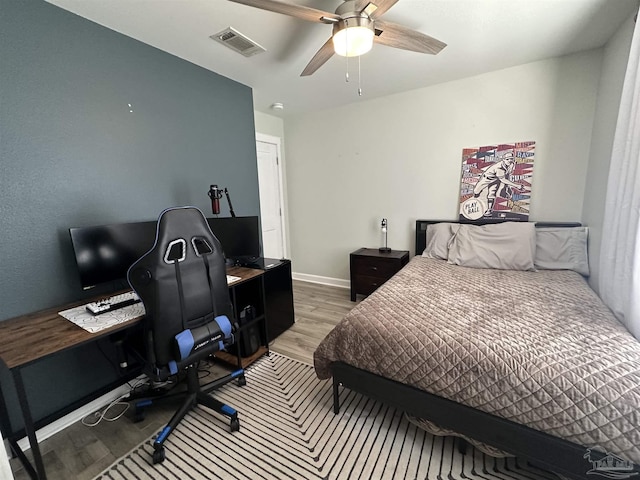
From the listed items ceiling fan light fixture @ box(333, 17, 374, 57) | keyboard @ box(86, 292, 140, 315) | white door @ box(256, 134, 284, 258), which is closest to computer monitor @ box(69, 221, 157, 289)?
keyboard @ box(86, 292, 140, 315)

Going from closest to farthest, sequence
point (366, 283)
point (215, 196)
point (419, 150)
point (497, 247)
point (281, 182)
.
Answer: point (215, 196) → point (497, 247) → point (419, 150) → point (366, 283) → point (281, 182)

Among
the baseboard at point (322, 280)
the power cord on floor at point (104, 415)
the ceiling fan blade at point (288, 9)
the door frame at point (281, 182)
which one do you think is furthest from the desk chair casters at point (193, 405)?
the door frame at point (281, 182)

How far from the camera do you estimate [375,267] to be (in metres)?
3.29

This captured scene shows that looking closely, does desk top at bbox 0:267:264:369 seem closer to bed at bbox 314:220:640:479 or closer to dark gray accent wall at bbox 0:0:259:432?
dark gray accent wall at bbox 0:0:259:432

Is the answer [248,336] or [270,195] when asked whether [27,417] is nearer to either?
[248,336]

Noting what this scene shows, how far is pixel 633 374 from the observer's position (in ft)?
3.32

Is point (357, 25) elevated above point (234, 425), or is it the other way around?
point (357, 25)

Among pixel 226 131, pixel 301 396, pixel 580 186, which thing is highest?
pixel 226 131

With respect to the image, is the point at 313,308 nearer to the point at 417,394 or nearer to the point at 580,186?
the point at 417,394

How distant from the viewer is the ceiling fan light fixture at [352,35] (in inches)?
58.2

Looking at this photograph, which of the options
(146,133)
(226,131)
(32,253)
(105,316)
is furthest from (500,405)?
(226,131)

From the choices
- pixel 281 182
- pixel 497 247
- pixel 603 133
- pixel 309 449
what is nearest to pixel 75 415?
pixel 309 449

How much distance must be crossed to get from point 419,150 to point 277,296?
2.40 meters

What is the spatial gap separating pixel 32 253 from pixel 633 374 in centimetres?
301
